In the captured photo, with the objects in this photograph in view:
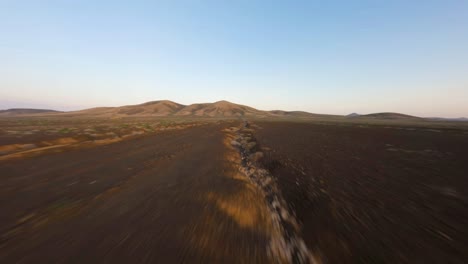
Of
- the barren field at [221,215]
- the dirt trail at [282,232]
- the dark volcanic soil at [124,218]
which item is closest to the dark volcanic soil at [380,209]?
the barren field at [221,215]

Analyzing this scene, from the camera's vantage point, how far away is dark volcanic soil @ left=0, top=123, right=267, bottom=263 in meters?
2.76

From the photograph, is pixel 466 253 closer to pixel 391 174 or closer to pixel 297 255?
pixel 297 255

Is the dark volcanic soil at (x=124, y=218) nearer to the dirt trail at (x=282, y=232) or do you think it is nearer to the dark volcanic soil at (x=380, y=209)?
the dirt trail at (x=282, y=232)

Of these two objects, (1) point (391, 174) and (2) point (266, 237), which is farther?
(1) point (391, 174)

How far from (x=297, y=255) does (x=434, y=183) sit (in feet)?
26.5

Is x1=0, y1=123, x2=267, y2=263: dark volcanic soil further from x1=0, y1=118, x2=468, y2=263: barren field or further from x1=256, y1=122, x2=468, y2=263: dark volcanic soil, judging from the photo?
x1=256, y1=122, x2=468, y2=263: dark volcanic soil

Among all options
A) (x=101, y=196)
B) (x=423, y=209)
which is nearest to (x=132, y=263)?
(x=101, y=196)

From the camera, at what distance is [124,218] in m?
3.75

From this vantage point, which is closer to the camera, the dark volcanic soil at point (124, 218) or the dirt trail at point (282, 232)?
the dark volcanic soil at point (124, 218)

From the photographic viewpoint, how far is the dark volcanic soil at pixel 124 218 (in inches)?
108

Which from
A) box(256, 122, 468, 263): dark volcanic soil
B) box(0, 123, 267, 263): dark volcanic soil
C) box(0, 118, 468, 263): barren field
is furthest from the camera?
box(256, 122, 468, 263): dark volcanic soil

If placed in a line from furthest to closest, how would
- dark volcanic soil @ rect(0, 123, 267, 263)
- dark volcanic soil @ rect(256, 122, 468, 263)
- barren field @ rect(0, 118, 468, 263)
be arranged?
dark volcanic soil @ rect(256, 122, 468, 263)
barren field @ rect(0, 118, 468, 263)
dark volcanic soil @ rect(0, 123, 267, 263)

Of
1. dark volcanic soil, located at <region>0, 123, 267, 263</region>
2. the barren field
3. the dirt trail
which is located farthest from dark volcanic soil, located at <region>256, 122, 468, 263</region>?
dark volcanic soil, located at <region>0, 123, 267, 263</region>

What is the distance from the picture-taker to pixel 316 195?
231 inches
